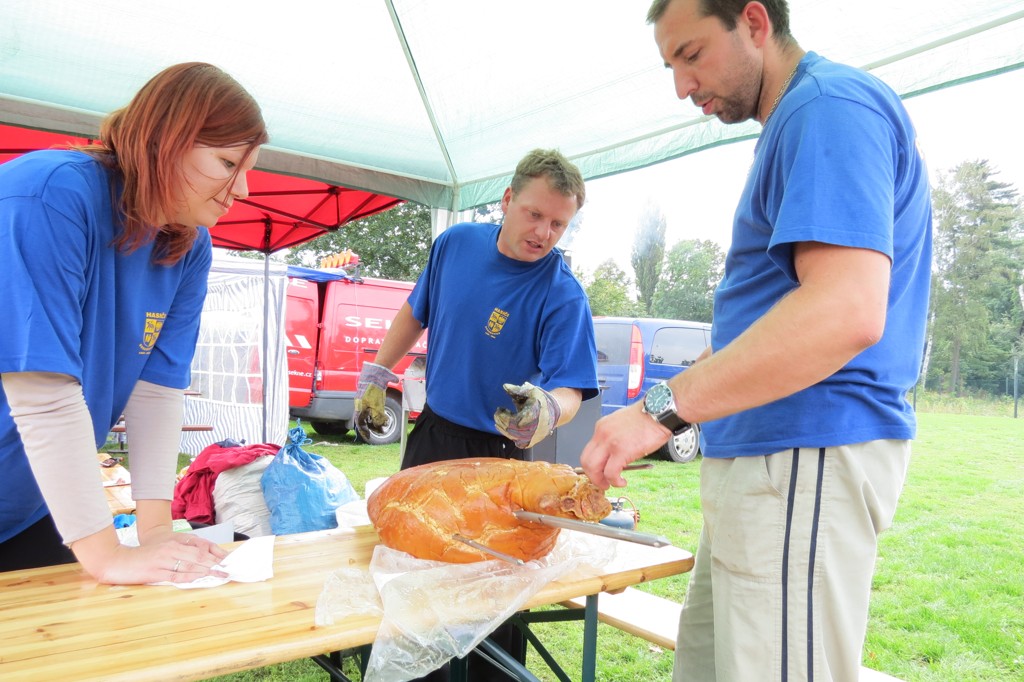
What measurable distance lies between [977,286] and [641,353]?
401cm

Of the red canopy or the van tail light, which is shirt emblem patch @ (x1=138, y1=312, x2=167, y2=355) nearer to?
the red canopy

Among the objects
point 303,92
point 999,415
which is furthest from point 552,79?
point 999,415

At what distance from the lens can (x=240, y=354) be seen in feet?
30.6

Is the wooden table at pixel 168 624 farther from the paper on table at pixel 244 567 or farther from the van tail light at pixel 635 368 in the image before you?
the van tail light at pixel 635 368

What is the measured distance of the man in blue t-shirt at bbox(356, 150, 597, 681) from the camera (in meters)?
2.50

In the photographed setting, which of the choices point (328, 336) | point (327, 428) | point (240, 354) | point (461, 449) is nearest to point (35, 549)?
point (461, 449)

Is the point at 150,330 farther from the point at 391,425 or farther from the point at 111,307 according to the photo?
the point at 391,425

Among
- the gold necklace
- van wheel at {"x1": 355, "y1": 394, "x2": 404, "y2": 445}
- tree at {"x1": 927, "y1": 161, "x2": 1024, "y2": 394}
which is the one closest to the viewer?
the gold necklace

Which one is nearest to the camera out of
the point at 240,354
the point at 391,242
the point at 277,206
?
the point at 277,206

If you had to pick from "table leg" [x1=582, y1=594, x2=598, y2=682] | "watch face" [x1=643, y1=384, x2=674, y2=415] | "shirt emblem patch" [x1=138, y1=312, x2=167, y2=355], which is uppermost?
"shirt emblem patch" [x1=138, y1=312, x2=167, y2=355]

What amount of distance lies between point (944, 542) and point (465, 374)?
5.59 meters

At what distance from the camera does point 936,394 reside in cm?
836

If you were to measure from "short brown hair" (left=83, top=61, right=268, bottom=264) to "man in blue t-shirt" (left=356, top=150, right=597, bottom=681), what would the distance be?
1.23 meters

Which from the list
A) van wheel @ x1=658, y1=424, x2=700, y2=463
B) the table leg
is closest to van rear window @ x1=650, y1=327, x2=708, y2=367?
van wheel @ x1=658, y1=424, x2=700, y2=463
